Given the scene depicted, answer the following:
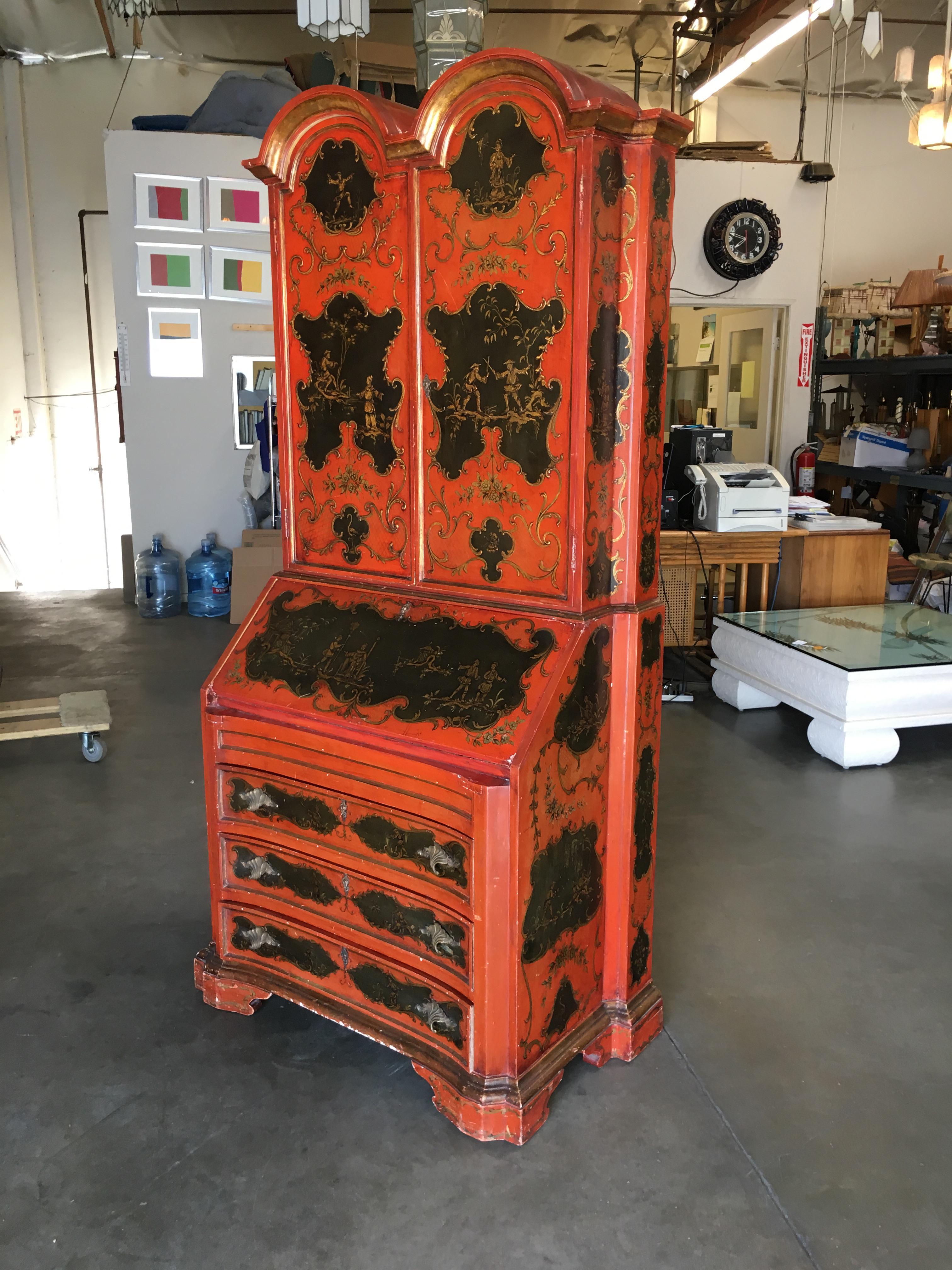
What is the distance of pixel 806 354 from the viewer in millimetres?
7516

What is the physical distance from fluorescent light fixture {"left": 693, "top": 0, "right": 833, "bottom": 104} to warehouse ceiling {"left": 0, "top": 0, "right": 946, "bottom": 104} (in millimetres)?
321

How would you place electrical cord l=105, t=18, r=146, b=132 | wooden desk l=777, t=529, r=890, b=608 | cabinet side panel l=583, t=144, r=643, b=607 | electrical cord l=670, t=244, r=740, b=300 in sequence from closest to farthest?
cabinet side panel l=583, t=144, r=643, b=607 < wooden desk l=777, t=529, r=890, b=608 < electrical cord l=670, t=244, r=740, b=300 < electrical cord l=105, t=18, r=146, b=132

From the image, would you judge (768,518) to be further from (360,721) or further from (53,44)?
(53,44)

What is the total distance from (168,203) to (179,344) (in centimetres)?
92

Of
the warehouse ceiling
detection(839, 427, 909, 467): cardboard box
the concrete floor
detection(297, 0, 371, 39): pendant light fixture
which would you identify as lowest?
the concrete floor

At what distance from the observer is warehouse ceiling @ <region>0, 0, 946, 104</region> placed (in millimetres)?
7305

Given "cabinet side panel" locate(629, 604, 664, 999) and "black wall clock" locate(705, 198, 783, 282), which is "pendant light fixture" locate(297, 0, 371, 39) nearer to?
"cabinet side panel" locate(629, 604, 664, 999)

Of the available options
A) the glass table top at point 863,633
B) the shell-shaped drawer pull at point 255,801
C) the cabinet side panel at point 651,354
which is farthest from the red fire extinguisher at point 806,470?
the shell-shaped drawer pull at point 255,801

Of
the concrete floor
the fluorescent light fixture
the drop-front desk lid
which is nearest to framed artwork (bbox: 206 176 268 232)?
the fluorescent light fixture

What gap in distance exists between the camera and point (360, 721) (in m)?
1.96

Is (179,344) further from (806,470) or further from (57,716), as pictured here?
(806,470)

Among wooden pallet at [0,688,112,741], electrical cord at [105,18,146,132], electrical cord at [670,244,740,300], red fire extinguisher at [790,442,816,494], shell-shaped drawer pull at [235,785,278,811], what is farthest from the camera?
electrical cord at [105,18,146,132]

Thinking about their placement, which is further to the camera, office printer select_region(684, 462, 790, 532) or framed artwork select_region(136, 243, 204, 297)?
framed artwork select_region(136, 243, 204, 297)

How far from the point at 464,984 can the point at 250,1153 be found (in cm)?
51
